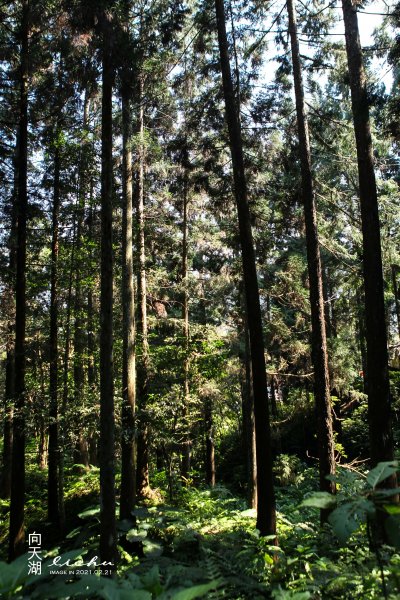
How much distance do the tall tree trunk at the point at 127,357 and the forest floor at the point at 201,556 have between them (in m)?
0.83

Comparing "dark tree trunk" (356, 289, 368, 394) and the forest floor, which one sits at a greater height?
"dark tree trunk" (356, 289, 368, 394)

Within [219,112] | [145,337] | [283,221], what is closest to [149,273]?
[145,337]

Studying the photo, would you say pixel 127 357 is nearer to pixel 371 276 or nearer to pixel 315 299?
pixel 315 299

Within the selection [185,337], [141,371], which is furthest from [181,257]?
[141,371]

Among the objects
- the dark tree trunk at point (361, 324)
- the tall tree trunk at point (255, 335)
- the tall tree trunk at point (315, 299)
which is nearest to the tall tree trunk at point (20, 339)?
the tall tree trunk at point (255, 335)

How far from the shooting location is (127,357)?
10391mm

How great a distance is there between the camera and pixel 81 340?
1482 cm

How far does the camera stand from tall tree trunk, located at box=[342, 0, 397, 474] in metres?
6.27

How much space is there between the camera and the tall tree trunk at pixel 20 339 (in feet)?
31.1

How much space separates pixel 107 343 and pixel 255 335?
2924mm

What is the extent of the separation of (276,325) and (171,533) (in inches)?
346

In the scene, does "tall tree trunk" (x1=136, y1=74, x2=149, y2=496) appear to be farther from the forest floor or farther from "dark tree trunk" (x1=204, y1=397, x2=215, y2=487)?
"dark tree trunk" (x1=204, y1=397, x2=215, y2=487)

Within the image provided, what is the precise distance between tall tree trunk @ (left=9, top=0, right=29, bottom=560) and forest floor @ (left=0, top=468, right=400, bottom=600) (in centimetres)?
111

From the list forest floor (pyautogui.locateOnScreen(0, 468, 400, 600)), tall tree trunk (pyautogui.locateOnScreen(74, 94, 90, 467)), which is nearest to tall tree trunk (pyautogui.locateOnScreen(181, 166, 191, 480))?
forest floor (pyautogui.locateOnScreen(0, 468, 400, 600))
